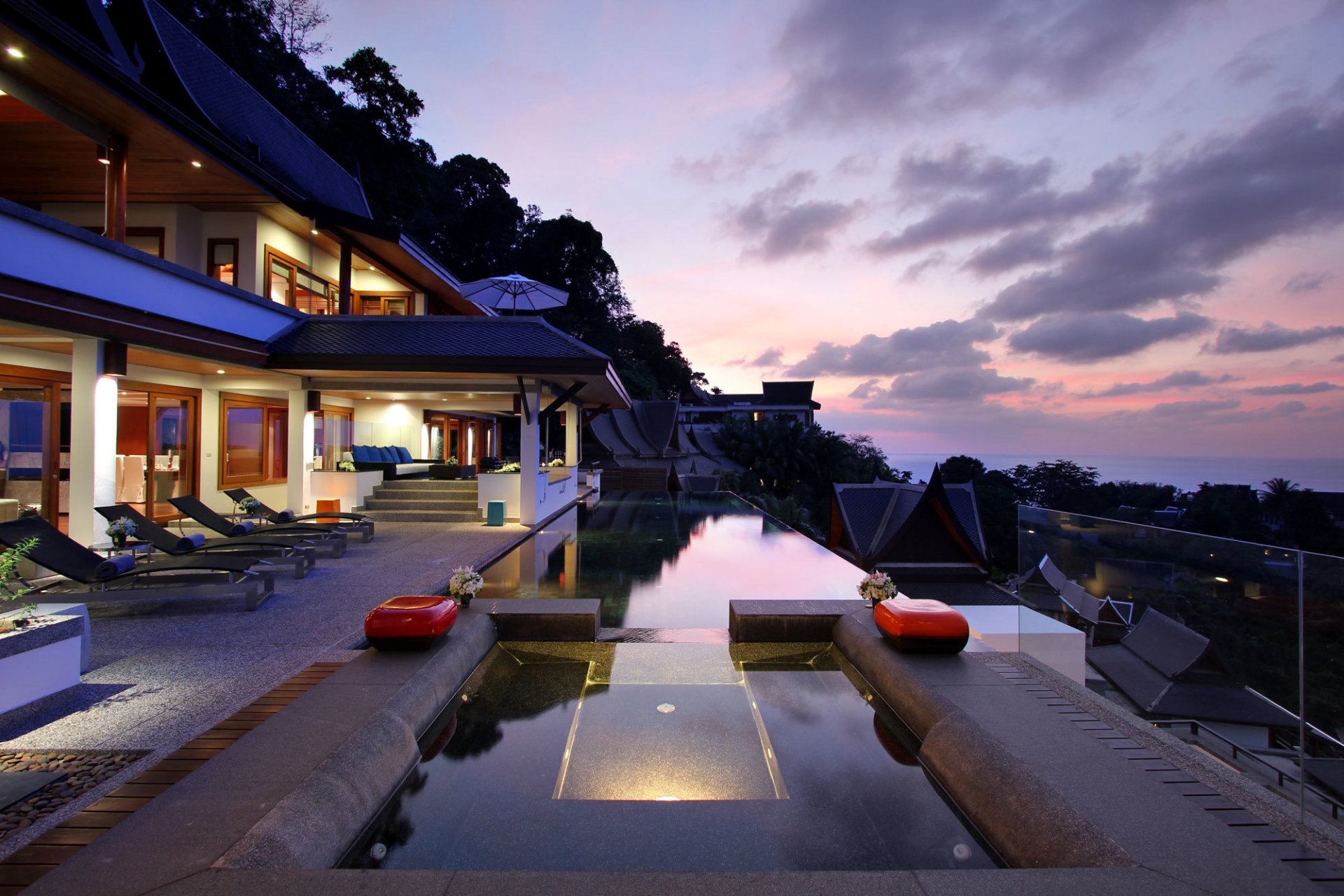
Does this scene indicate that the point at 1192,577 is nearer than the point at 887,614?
Yes

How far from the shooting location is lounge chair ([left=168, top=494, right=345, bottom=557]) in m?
8.91

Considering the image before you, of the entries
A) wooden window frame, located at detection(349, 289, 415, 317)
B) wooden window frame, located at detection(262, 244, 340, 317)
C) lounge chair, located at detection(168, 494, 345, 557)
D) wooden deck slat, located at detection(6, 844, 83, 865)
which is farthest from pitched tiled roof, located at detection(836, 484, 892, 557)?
wooden deck slat, located at detection(6, 844, 83, 865)

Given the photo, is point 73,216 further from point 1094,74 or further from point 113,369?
point 1094,74

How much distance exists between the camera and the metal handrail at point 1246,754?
3.02 meters

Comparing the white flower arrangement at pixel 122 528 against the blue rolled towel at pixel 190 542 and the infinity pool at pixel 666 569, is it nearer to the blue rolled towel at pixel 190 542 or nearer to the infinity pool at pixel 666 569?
the blue rolled towel at pixel 190 542

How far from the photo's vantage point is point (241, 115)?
535 inches

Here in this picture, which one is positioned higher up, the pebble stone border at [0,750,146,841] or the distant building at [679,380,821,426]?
the distant building at [679,380,821,426]

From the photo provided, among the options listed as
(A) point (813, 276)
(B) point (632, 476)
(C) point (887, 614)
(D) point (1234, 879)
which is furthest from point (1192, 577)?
(A) point (813, 276)

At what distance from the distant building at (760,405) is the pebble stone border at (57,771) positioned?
142 feet

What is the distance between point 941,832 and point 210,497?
13.4 meters

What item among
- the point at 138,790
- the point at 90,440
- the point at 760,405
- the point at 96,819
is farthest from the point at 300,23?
the point at 96,819

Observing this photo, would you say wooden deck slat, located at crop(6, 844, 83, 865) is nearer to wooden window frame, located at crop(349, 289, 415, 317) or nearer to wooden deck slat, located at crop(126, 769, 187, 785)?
wooden deck slat, located at crop(126, 769, 187, 785)

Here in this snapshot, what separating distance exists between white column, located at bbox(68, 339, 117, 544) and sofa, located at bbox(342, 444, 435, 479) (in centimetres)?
623

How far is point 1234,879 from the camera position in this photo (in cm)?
218
